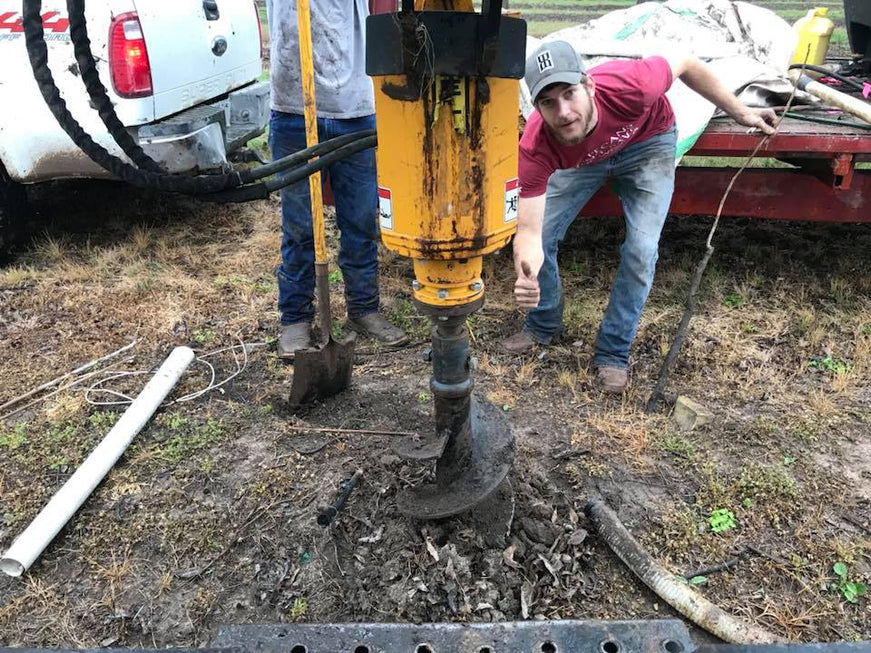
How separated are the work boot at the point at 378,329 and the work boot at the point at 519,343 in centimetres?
50

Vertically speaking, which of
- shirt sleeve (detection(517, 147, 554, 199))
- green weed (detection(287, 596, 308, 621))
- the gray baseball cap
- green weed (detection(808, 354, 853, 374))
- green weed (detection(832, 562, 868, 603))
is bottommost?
green weed (detection(808, 354, 853, 374))

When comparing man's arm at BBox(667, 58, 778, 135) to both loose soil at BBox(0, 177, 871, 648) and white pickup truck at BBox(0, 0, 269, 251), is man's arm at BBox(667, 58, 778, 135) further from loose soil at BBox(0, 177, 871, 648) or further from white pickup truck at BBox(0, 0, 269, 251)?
white pickup truck at BBox(0, 0, 269, 251)

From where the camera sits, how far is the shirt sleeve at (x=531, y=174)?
2.42m

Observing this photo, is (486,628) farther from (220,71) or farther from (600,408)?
(220,71)

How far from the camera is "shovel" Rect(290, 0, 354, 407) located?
2.45 meters

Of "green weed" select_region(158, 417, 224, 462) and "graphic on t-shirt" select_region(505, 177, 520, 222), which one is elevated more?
"graphic on t-shirt" select_region(505, 177, 520, 222)

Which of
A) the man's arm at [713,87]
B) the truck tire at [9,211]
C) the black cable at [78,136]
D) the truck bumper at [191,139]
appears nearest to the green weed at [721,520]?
the man's arm at [713,87]

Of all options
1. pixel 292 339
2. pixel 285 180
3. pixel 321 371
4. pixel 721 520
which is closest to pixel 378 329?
pixel 292 339

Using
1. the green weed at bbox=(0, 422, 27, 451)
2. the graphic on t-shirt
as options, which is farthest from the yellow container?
the green weed at bbox=(0, 422, 27, 451)

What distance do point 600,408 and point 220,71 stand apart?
3023mm

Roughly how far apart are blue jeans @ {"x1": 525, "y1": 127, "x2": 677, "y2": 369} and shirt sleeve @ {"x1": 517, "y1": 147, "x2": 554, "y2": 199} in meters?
0.45

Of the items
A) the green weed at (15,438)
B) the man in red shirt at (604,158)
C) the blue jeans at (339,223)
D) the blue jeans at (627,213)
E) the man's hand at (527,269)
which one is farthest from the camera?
the blue jeans at (339,223)

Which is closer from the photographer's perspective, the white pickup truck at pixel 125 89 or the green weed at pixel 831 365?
the green weed at pixel 831 365

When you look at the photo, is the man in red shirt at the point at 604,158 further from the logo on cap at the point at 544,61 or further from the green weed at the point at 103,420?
the green weed at the point at 103,420
